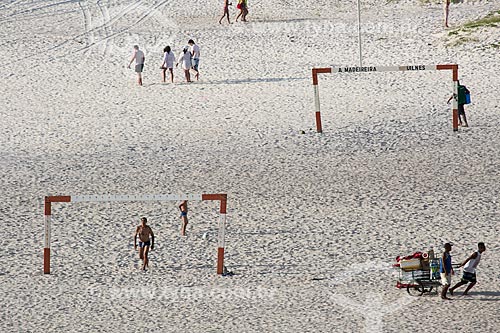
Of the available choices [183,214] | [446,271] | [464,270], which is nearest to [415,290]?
[446,271]

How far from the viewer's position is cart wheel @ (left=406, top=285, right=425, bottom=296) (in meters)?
17.0

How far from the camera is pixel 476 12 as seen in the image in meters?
37.8

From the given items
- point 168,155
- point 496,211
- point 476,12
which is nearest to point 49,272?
point 168,155

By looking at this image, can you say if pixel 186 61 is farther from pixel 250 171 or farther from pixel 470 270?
pixel 470 270

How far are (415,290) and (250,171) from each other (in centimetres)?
675

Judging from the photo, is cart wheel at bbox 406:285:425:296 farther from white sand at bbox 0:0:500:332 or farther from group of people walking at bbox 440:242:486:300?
group of people walking at bbox 440:242:486:300

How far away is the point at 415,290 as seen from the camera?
17.2 meters

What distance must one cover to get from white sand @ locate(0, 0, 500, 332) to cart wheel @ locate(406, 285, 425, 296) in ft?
0.42

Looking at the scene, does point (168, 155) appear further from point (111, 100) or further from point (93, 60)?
point (93, 60)

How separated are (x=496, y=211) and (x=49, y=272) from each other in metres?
8.36

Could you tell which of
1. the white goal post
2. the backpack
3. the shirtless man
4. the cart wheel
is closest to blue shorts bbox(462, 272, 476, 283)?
the cart wheel

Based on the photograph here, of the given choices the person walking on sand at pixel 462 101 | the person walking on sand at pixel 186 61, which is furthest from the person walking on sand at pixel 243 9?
the person walking on sand at pixel 462 101

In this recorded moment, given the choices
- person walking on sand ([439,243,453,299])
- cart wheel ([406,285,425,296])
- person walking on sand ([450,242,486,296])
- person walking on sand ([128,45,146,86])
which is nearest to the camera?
person walking on sand ([450,242,486,296])

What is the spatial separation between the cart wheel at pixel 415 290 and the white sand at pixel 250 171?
5.1 inches
